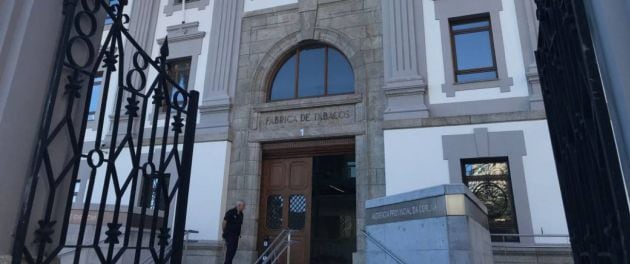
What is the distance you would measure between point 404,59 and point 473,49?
183cm

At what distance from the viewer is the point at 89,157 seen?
2.36 metres

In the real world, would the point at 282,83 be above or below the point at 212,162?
above

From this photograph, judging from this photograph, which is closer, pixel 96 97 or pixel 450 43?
pixel 450 43

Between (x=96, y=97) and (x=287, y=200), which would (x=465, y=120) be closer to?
(x=287, y=200)

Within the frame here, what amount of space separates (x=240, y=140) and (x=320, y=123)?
2.45m

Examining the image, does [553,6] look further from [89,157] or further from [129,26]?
[129,26]

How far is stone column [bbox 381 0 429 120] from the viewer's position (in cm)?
1131

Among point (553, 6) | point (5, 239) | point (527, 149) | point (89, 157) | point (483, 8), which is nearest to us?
point (5, 239)

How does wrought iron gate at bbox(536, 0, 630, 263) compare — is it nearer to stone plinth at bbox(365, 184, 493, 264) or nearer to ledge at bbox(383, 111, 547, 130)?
stone plinth at bbox(365, 184, 493, 264)

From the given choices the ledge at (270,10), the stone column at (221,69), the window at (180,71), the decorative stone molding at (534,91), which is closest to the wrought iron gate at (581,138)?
the decorative stone molding at (534,91)

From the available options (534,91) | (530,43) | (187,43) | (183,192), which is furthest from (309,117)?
(183,192)

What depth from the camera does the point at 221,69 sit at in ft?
44.9

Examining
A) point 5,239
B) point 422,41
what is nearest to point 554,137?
point 5,239

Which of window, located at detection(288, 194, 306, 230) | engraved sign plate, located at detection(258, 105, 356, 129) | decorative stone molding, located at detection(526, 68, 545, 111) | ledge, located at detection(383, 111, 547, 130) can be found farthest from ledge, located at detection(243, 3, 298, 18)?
decorative stone molding, located at detection(526, 68, 545, 111)
